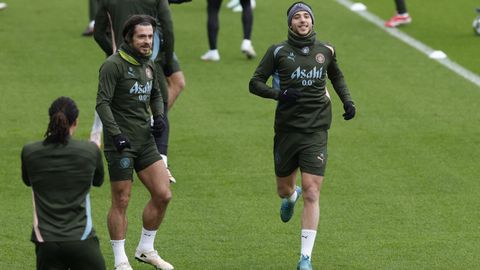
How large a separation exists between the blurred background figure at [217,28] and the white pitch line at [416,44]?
2851 millimetres

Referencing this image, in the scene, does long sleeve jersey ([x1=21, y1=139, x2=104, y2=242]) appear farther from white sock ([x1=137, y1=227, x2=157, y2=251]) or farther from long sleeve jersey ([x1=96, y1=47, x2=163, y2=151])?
white sock ([x1=137, y1=227, x2=157, y2=251])

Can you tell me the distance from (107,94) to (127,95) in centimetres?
20

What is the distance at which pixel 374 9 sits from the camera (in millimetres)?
23562

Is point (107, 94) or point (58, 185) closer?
point (58, 185)

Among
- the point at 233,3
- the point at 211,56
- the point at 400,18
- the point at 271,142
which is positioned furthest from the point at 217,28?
the point at 233,3

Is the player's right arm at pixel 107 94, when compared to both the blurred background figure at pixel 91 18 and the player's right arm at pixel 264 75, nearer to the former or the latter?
the player's right arm at pixel 264 75

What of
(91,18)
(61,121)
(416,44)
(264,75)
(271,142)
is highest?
(61,121)

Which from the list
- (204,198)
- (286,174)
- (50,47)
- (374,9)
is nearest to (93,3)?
(50,47)

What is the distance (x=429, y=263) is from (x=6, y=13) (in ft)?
44.3

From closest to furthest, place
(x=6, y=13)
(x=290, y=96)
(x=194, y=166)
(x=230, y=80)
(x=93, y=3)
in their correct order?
(x=290, y=96)
(x=194, y=166)
(x=230, y=80)
(x=93, y=3)
(x=6, y=13)

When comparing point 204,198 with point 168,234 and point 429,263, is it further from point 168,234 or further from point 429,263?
point 429,263

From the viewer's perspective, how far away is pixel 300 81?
34.6 ft

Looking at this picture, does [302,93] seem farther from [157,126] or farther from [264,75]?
[157,126]

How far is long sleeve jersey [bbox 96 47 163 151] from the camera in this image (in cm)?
985
